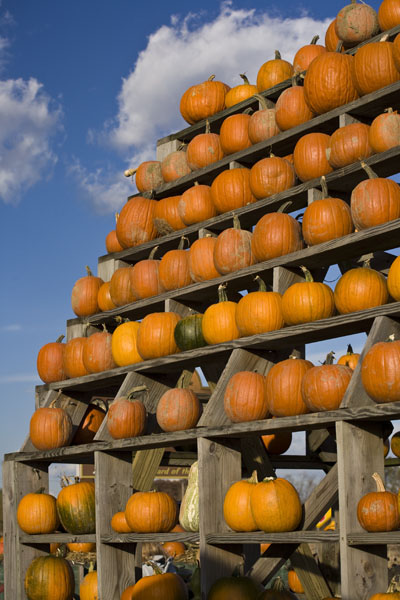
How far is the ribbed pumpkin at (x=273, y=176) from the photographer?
6.41 m

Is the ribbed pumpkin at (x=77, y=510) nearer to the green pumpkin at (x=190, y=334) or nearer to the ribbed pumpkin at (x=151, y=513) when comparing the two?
the ribbed pumpkin at (x=151, y=513)

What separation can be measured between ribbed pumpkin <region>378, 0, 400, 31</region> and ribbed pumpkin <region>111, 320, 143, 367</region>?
120 inches

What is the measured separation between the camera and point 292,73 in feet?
24.1

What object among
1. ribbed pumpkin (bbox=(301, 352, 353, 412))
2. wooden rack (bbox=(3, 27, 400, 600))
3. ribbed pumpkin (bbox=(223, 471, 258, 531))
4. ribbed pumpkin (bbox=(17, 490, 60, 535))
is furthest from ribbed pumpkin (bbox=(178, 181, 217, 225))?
ribbed pumpkin (bbox=(17, 490, 60, 535))

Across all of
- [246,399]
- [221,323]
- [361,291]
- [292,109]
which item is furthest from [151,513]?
[292,109]

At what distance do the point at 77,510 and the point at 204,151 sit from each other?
3.16m

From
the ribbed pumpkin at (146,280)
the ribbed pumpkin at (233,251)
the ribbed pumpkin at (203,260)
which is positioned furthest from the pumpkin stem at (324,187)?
the ribbed pumpkin at (146,280)

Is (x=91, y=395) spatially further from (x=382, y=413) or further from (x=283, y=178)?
(x=382, y=413)

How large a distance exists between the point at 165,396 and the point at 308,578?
1.99 metres

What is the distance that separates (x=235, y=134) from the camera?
703 centimetres

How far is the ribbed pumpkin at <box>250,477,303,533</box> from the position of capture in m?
5.19

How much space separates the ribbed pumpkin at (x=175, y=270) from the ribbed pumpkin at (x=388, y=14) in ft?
7.56

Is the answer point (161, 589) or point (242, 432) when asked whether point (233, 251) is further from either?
point (161, 589)

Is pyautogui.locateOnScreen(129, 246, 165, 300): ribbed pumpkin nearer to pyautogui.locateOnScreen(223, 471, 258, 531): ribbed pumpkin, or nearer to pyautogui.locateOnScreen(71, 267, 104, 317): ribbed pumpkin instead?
pyautogui.locateOnScreen(71, 267, 104, 317): ribbed pumpkin
